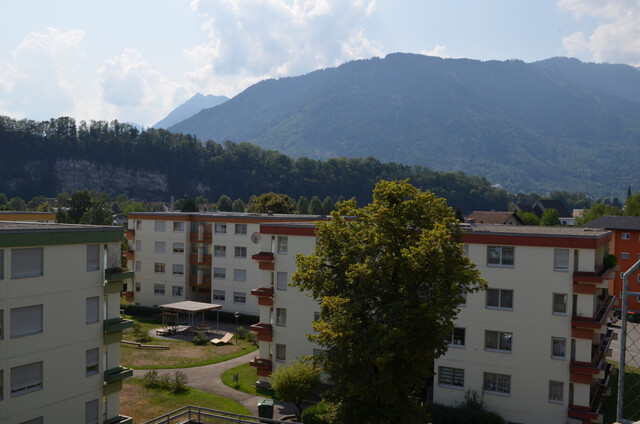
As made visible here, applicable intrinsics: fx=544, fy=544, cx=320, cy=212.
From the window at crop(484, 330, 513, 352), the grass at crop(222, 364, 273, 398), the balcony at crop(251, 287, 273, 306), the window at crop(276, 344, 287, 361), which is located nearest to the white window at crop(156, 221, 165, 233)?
the grass at crop(222, 364, 273, 398)

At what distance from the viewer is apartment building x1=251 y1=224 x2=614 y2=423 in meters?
30.4

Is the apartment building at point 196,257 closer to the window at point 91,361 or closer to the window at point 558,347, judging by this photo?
the window at point 558,347

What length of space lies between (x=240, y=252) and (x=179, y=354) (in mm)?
17752

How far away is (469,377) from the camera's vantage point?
32469 mm

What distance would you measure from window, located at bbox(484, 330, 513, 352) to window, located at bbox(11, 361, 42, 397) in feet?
78.0

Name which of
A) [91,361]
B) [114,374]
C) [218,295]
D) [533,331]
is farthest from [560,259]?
[218,295]

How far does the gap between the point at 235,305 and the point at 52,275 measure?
4070 cm

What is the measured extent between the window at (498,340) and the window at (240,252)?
35518 mm

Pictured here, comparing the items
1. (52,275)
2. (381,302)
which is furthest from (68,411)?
(381,302)

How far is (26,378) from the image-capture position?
2220cm

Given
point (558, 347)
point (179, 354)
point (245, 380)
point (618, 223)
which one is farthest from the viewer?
point (618, 223)

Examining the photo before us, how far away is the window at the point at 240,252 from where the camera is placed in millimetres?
62812

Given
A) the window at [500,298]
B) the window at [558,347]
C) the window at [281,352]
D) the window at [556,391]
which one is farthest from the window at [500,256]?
the window at [281,352]

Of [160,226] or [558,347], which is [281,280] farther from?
[160,226]
